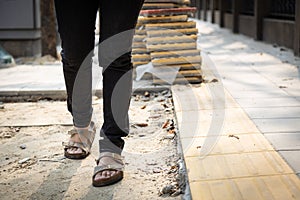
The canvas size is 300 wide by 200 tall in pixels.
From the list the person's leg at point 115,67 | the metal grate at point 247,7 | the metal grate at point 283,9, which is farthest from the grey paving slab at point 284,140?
the metal grate at point 247,7

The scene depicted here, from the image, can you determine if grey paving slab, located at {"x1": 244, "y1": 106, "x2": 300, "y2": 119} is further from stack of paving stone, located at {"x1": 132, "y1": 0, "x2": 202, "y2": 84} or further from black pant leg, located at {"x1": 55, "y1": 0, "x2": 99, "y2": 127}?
black pant leg, located at {"x1": 55, "y1": 0, "x2": 99, "y2": 127}

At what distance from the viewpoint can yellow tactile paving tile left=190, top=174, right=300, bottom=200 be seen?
5.93 ft

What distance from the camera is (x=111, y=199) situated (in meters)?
1.96

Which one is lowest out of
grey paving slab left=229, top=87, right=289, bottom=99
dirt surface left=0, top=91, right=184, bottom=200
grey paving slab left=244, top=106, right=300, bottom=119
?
dirt surface left=0, top=91, right=184, bottom=200

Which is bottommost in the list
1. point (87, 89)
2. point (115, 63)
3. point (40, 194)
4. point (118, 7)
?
point (40, 194)

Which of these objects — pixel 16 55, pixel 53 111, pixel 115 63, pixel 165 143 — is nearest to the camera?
pixel 115 63

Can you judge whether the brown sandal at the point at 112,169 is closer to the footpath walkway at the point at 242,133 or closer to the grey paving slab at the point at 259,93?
the footpath walkway at the point at 242,133

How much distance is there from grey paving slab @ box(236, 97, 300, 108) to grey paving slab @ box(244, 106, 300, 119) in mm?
100

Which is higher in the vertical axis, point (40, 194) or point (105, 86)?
point (105, 86)

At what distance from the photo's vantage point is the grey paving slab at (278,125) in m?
2.70

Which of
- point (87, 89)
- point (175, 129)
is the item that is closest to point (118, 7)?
point (87, 89)

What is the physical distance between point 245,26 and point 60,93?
6965 mm

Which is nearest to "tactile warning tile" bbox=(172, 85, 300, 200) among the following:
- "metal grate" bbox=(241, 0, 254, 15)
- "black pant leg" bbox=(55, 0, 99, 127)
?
"black pant leg" bbox=(55, 0, 99, 127)

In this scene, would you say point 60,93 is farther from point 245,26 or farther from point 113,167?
point 245,26
